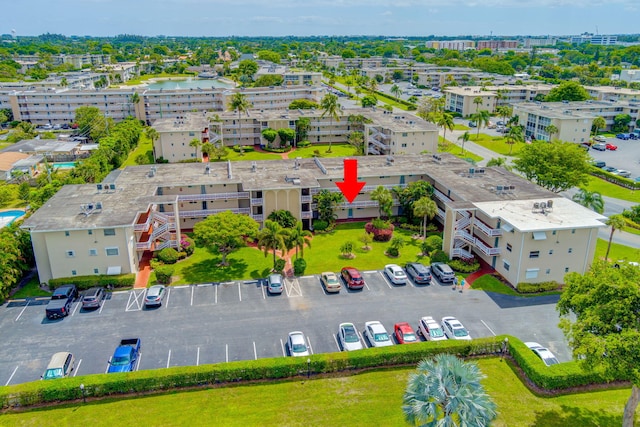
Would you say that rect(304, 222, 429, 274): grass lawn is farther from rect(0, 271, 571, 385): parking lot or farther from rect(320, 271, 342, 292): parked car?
rect(0, 271, 571, 385): parking lot

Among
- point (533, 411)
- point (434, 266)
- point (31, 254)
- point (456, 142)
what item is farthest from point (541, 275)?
point (456, 142)

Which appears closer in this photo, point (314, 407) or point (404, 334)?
point (314, 407)

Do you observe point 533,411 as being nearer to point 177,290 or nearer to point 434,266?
point 434,266

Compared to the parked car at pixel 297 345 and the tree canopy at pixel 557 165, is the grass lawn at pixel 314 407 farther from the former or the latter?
the tree canopy at pixel 557 165

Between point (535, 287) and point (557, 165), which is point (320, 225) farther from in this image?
point (557, 165)

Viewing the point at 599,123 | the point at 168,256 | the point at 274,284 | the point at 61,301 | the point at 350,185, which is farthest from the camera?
the point at 599,123

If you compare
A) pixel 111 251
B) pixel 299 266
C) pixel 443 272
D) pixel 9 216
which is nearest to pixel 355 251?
pixel 299 266

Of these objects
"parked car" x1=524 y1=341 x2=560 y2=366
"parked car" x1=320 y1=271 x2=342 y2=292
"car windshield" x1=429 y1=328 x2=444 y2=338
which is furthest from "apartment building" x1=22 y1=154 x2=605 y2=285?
"parked car" x1=320 y1=271 x2=342 y2=292

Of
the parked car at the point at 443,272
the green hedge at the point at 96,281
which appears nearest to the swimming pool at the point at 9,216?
the green hedge at the point at 96,281
